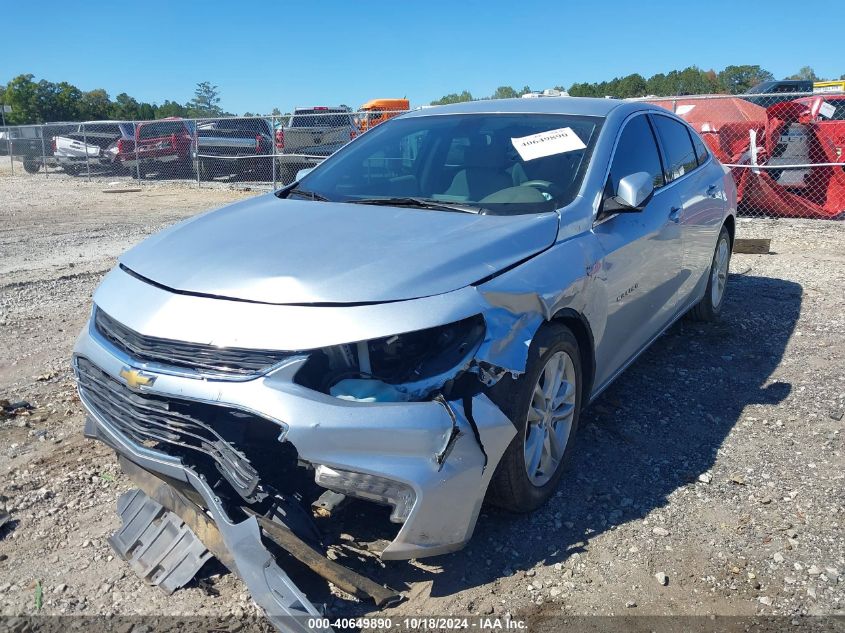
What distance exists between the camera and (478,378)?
103 inches

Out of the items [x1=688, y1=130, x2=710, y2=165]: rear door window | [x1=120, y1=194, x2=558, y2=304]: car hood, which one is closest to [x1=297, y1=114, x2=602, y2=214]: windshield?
[x1=120, y1=194, x2=558, y2=304]: car hood

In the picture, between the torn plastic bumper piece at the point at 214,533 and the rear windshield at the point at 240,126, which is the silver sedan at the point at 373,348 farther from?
the rear windshield at the point at 240,126

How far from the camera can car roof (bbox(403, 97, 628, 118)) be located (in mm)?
4145

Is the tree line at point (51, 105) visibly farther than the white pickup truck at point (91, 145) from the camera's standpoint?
Yes

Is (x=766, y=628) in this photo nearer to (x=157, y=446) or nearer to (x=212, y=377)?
(x=212, y=377)

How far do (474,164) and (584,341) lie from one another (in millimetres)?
1152

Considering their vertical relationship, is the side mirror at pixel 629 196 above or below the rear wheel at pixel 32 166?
above

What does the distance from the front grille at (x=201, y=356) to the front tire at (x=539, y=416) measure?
839mm

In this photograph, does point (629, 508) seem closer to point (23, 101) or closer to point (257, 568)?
point (257, 568)

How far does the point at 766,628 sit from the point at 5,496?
3.21m

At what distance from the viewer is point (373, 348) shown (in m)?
2.63

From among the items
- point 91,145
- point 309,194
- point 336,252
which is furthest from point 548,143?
point 91,145

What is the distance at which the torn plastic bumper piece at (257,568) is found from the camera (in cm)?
232

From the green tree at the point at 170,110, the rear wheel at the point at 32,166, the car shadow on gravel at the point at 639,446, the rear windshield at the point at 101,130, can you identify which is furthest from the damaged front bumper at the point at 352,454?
the green tree at the point at 170,110
